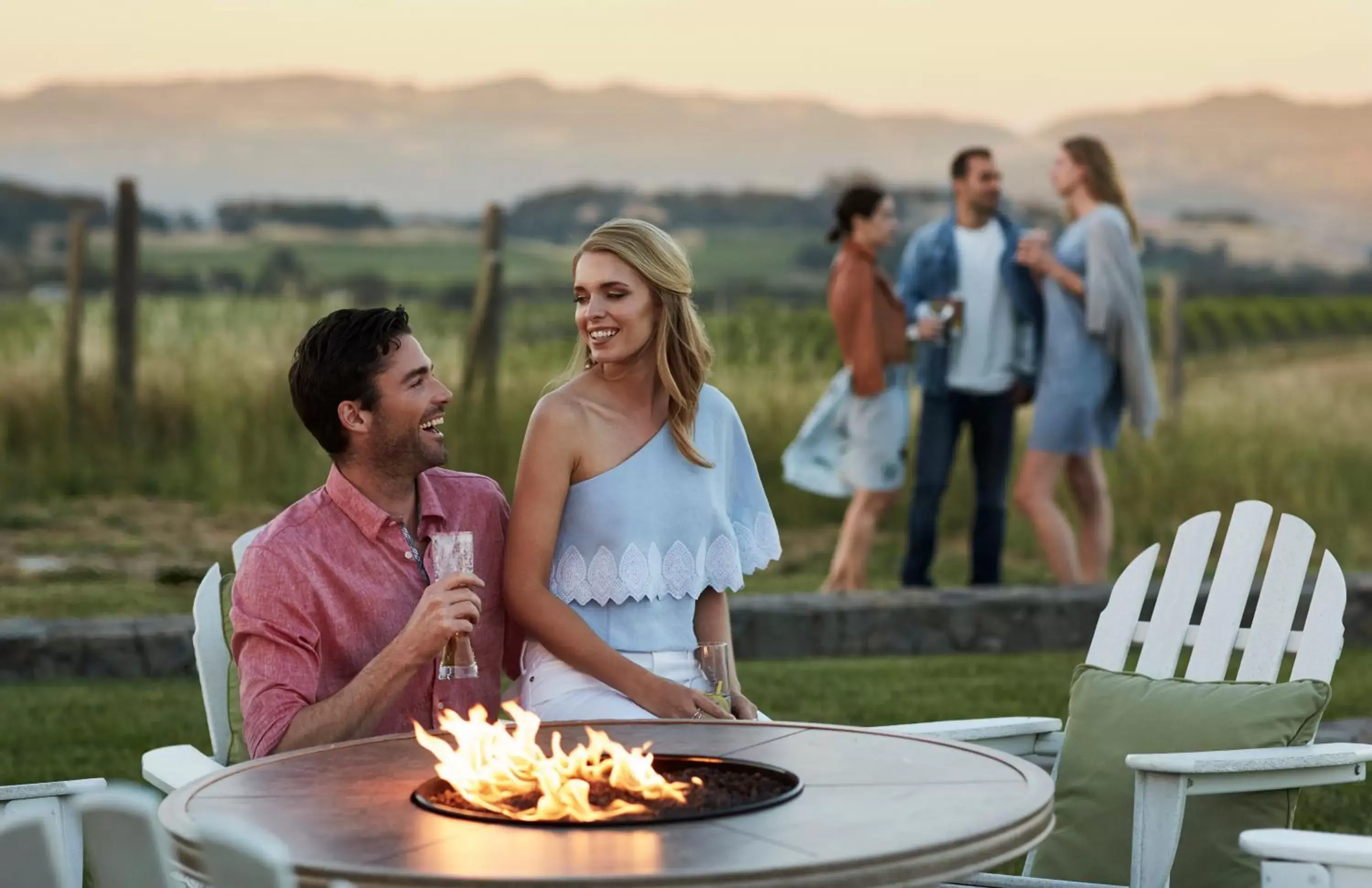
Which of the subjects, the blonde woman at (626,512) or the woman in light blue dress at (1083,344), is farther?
the woman in light blue dress at (1083,344)

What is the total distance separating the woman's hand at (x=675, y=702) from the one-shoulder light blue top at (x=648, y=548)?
0.13 m

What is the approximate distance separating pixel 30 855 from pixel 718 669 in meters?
Result: 1.86

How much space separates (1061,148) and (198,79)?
43.8ft

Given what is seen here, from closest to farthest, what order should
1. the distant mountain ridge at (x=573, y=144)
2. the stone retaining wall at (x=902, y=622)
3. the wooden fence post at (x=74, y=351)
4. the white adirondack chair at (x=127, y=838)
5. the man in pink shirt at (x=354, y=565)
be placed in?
the white adirondack chair at (x=127, y=838), the man in pink shirt at (x=354, y=565), the stone retaining wall at (x=902, y=622), the wooden fence post at (x=74, y=351), the distant mountain ridge at (x=573, y=144)

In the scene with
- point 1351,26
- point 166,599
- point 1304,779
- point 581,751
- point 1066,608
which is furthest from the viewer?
point 1351,26

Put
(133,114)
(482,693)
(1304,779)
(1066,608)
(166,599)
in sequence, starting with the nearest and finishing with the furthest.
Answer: (1304,779) → (482,693) → (1066,608) → (166,599) → (133,114)

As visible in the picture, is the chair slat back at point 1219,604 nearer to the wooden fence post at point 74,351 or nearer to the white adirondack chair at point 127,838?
the white adirondack chair at point 127,838

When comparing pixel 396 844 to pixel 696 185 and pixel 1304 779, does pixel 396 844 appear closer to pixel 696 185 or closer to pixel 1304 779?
pixel 1304 779

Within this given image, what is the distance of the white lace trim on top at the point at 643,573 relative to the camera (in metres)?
3.99

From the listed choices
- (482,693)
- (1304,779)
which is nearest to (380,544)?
(482,693)

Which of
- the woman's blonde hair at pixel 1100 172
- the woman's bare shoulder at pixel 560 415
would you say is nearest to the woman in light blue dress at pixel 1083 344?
the woman's blonde hair at pixel 1100 172

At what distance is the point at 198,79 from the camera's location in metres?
20.0

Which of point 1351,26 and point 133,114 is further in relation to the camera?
point 133,114

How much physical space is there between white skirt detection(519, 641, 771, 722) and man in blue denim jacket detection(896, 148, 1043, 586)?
4.65 metres
